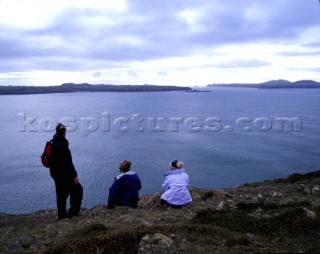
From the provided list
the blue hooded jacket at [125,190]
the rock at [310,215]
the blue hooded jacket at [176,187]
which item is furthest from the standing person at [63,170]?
the rock at [310,215]

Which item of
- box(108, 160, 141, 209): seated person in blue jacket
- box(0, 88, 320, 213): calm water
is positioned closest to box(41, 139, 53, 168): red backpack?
box(108, 160, 141, 209): seated person in blue jacket

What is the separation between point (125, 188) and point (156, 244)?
3133 mm

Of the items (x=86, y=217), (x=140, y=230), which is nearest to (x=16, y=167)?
(x=86, y=217)

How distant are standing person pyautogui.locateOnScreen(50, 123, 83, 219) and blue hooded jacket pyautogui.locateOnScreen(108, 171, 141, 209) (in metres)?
0.85

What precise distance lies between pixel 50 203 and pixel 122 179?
20.5 meters

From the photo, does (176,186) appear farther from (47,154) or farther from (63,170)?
(47,154)

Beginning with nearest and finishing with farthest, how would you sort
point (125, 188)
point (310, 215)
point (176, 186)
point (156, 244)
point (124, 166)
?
point (156, 244) < point (310, 215) < point (124, 166) < point (125, 188) < point (176, 186)

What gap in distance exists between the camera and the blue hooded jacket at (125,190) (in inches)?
335

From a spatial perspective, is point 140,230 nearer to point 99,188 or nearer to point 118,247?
point 118,247

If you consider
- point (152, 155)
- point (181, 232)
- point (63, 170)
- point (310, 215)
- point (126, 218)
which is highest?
point (63, 170)

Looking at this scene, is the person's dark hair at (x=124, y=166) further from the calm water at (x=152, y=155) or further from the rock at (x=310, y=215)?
the calm water at (x=152, y=155)

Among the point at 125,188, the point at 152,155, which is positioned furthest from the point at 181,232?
the point at 152,155

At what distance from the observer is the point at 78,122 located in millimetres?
74062

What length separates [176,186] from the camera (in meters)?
9.05
